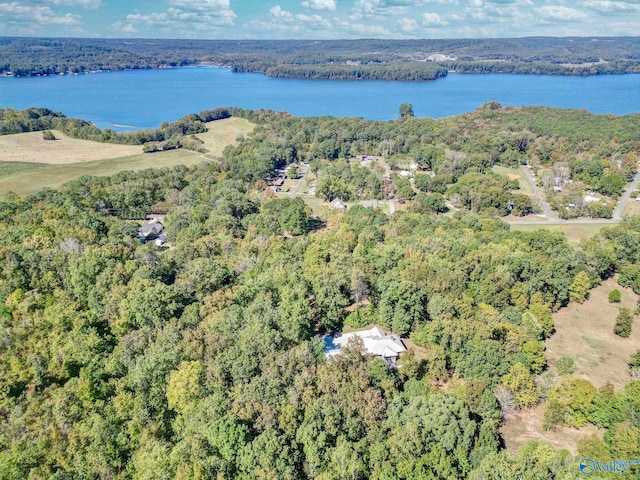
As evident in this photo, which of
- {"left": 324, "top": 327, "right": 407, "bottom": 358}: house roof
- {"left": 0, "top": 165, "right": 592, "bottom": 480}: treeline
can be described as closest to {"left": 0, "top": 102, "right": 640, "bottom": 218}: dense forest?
{"left": 0, "top": 165, "right": 592, "bottom": 480}: treeline

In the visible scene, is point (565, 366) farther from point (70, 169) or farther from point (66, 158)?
point (66, 158)

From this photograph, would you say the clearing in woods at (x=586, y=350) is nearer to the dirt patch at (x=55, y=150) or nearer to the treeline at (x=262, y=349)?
the treeline at (x=262, y=349)

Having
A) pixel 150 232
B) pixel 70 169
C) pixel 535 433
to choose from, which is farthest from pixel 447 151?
pixel 70 169

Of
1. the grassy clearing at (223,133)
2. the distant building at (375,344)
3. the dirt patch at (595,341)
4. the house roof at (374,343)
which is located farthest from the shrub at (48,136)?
the dirt patch at (595,341)

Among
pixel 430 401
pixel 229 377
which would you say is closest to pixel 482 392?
pixel 430 401

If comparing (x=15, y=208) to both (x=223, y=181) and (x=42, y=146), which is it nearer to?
(x=223, y=181)

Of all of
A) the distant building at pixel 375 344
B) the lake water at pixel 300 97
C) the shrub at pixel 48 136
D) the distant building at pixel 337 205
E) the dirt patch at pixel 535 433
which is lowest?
the dirt patch at pixel 535 433

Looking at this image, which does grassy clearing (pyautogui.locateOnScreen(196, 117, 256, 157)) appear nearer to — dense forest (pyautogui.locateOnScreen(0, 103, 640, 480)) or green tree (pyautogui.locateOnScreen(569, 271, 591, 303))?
dense forest (pyautogui.locateOnScreen(0, 103, 640, 480))

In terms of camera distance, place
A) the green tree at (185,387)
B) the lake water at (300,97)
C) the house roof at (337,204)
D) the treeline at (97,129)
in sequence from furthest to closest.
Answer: the lake water at (300,97)
the treeline at (97,129)
the house roof at (337,204)
the green tree at (185,387)
